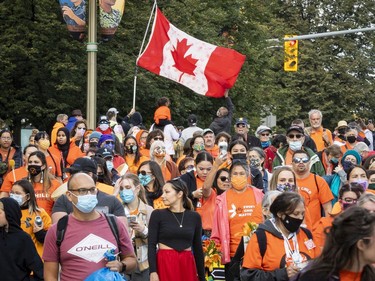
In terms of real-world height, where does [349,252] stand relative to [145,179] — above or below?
above

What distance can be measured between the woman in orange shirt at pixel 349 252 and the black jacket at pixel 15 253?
13.9 ft

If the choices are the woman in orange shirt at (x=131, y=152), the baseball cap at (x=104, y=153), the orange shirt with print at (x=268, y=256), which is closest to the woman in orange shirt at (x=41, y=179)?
the baseball cap at (x=104, y=153)

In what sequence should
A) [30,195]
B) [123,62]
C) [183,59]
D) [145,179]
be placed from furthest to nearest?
[123,62] → [183,59] → [145,179] → [30,195]

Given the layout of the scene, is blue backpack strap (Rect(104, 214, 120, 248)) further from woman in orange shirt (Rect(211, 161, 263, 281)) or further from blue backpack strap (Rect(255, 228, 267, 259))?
Result: woman in orange shirt (Rect(211, 161, 263, 281))

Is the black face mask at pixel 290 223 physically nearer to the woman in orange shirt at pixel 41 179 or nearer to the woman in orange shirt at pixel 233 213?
the woman in orange shirt at pixel 233 213

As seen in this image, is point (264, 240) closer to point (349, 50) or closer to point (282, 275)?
point (282, 275)

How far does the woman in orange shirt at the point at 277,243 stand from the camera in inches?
306

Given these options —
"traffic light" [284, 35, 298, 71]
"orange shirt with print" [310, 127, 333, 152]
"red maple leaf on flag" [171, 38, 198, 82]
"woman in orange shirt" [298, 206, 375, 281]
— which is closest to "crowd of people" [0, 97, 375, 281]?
"woman in orange shirt" [298, 206, 375, 281]

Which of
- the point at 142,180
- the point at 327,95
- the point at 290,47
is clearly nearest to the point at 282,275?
the point at 142,180

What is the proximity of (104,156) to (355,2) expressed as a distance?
43.1 metres

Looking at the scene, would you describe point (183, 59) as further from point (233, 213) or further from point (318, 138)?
point (233, 213)

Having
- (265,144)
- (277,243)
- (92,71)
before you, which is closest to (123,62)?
(92,71)

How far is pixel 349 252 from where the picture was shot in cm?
545

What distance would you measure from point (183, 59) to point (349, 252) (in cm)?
1726
